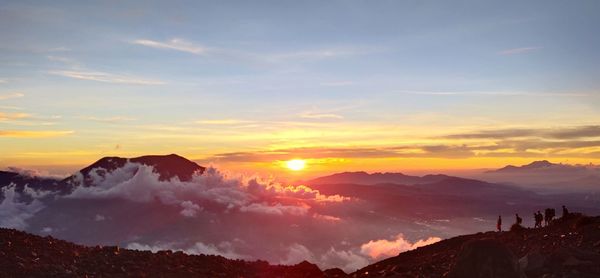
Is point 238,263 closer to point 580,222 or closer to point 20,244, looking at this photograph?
point 20,244

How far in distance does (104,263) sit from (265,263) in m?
9.89

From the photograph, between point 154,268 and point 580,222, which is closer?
point 154,268

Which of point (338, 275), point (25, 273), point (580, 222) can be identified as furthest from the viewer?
point (580, 222)

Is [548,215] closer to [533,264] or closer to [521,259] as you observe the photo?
[521,259]

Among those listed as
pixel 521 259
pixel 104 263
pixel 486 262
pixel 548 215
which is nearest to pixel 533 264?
pixel 521 259

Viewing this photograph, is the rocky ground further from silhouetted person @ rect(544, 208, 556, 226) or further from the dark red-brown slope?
silhouetted person @ rect(544, 208, 556, 226)

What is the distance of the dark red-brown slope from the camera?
74.0 ft

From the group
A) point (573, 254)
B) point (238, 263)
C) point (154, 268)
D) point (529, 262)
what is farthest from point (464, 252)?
point (154, 268)

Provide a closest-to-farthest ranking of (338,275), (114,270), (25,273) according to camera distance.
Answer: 1. (25,273)
2. (114,270)
3. (338,275)

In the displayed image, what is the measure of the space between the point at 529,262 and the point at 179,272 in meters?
17.6

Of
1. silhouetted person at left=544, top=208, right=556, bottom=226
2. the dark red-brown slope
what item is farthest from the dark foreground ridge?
silhouetted person at left=544, top=208, right=556, bottom=226

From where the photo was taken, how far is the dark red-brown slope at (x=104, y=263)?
888 inches

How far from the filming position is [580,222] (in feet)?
113

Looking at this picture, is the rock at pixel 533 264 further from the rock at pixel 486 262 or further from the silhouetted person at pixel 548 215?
the silhouetted person at pixel 548 215
